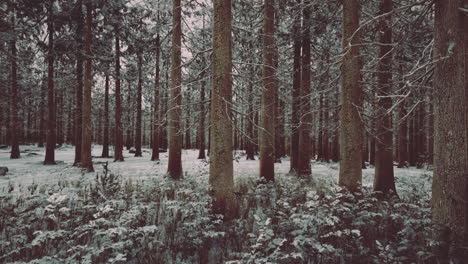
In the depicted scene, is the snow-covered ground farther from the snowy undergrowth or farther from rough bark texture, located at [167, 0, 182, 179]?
the snowy undergrowth

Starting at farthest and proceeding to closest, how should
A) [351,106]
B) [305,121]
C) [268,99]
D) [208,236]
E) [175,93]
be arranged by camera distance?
[305,121]
[175,93]
[268,99]
[351,106]
[208,236]

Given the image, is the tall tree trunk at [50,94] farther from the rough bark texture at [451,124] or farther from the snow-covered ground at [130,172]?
the rough bark texture at [451,124]

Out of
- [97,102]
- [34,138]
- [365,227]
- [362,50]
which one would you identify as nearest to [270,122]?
[362,50]

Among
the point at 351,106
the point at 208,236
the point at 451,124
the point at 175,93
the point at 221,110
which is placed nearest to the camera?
the point at 451,124

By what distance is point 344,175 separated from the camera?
5.87m

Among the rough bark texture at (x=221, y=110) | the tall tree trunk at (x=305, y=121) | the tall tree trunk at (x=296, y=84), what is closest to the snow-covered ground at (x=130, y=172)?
the tall tree trunk at (x=305, y=121)

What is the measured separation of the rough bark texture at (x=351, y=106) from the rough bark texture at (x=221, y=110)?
284cm

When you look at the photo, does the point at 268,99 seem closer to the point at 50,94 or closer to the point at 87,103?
the point at 87,103

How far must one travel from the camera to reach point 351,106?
18.9 feet

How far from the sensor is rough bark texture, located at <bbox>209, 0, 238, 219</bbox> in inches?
192

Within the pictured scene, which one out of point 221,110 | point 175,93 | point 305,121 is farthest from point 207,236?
point 305,121

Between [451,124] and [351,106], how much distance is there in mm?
2462

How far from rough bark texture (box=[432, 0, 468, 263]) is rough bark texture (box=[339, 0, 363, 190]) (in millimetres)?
2273

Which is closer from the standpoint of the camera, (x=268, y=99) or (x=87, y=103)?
(x=268, y=99)
